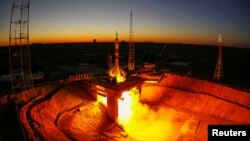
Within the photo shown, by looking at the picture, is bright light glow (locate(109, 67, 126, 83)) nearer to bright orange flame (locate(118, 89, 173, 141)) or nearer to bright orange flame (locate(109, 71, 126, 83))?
bright orange flame (locate(109, 71, 126, 83))

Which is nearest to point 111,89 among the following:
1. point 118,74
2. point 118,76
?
point 118,76

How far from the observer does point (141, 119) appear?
2789 cm

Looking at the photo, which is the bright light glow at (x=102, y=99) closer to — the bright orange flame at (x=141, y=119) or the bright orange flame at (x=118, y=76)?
the bright orange flame at (x=141, y=119)

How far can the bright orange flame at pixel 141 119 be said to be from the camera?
25.1 metres

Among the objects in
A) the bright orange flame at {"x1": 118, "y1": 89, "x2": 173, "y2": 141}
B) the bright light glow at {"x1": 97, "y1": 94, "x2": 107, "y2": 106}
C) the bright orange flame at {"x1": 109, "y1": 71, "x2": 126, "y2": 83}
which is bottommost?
the bright orange flame at {"x1": 118, "y1": 89, "x2": 173, "y2": 141}

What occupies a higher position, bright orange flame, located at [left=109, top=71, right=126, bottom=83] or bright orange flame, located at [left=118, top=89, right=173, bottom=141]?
bright orange flame, located at [left=109, top=71, right=126, bottom=83]

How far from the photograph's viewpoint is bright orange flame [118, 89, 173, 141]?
2508cm

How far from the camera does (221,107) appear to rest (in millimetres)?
25359

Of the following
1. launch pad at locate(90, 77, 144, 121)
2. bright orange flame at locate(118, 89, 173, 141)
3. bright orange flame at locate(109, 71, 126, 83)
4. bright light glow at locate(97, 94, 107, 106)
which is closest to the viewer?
bright orange flame at locate(118, 89, 173, 141)

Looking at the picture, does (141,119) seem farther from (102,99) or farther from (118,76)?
(118,76)

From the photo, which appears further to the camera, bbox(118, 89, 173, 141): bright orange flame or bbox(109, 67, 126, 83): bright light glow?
bbox(109, 67, 126, 83): bright light glow

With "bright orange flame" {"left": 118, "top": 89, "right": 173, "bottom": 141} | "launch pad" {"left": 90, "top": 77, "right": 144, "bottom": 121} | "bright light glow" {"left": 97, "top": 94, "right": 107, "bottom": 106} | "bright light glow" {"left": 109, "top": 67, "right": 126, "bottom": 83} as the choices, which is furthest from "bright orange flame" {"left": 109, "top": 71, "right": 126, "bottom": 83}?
"bright light glow" {"left": 97, "top": 94, "right": 107, "bottom": 106}

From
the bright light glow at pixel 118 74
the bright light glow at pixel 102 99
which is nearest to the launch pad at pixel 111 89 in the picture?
the bright light glow at pixel 102 99

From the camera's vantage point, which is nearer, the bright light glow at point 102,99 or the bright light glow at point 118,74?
the bright light glow at point 102,99
